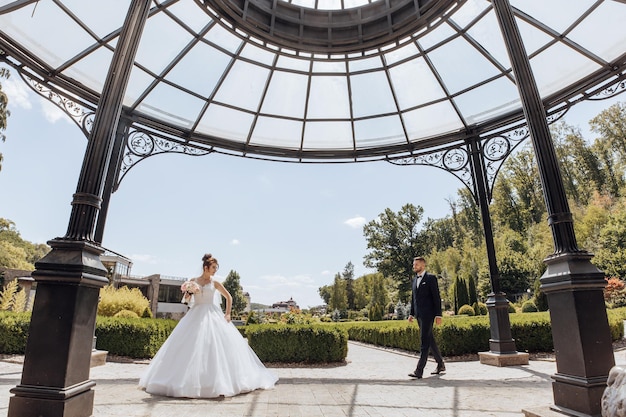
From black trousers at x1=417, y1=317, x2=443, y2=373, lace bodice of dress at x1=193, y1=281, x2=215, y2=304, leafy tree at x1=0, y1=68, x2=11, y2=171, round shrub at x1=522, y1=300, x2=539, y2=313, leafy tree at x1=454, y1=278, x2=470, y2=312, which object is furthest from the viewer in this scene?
leafy tree at x1=454, y1=278, x2=470, y2=312

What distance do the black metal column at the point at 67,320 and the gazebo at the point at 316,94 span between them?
1 centimetres

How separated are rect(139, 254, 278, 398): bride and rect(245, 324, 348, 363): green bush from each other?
104 inches

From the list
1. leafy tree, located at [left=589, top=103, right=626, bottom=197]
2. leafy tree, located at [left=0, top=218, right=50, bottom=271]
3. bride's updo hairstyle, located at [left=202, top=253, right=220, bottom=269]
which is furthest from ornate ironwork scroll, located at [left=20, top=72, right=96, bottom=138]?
leafy tree, located at [left=589, top=103, right=626, bottom=197]

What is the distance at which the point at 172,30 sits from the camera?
20.7 feet

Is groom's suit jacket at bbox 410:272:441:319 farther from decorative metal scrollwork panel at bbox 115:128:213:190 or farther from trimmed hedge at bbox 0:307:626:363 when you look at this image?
decorative metal scrollwork panel at bbox 115:128:213:190

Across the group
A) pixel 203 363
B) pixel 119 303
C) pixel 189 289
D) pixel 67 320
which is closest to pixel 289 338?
pixel 189 289

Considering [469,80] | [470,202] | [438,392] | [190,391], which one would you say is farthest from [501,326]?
[470,202]

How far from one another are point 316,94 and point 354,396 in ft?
20.2

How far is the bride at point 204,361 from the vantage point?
3.88m

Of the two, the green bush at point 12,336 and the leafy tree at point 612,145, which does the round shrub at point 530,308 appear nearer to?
the green bush at point 12,336

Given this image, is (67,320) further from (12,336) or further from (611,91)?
(611,91)

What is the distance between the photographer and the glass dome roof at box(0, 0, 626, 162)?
228 inches

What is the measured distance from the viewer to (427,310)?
546cm

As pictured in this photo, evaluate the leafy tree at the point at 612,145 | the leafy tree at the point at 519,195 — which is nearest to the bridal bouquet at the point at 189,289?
the leafy tree at the point at 612,145
